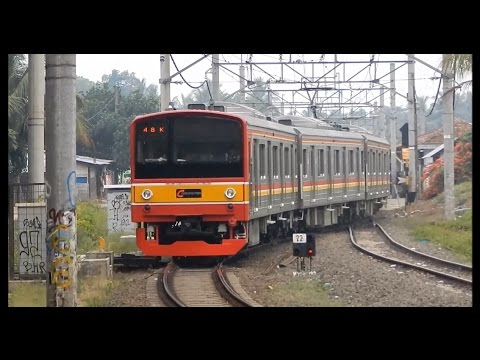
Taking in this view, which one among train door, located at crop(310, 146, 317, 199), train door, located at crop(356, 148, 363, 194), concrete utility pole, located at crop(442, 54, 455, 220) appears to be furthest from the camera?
train door, located at crop(356, 148, 363, 194)

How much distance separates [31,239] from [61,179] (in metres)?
3.60

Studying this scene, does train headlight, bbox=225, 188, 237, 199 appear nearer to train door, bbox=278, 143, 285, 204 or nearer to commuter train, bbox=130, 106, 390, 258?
commuter train, bbox=130, 106, 390, 258

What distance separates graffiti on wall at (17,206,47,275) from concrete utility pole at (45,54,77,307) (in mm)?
3136

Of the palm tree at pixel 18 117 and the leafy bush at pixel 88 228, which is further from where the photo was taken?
the palm tree at pixel 18 117

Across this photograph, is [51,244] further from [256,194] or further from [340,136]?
[340,136]

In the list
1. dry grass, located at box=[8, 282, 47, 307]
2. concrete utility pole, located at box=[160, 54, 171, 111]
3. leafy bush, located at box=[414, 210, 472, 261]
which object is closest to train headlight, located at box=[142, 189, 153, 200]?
dry grass, located at box=[8, 282, 47, 307]

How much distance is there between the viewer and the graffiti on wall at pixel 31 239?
1335 cm

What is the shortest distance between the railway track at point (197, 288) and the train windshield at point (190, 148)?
160 centimetres

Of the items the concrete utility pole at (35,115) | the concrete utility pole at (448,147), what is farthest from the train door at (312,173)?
the concrete utility pole at (35,115)

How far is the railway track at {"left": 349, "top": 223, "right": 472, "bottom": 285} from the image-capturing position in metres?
13.3

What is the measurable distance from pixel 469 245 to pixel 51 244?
28.6 ft

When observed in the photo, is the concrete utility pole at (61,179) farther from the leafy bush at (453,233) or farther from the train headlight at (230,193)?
the leafy bush at (453,233)
